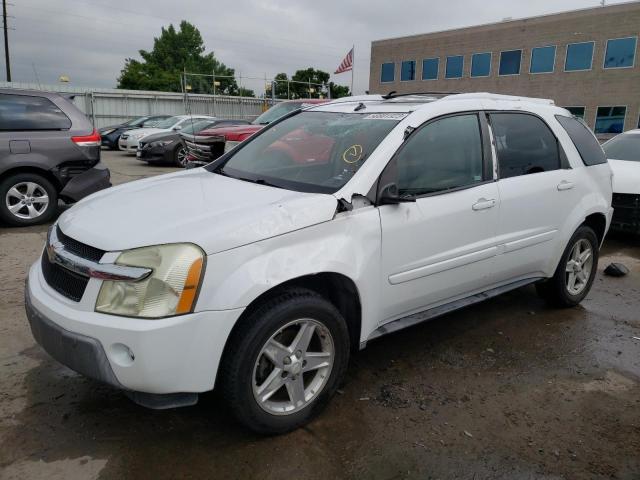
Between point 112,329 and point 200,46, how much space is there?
83.6m

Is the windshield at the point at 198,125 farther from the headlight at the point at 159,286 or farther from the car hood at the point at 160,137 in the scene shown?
the headlight at the point at 159,286

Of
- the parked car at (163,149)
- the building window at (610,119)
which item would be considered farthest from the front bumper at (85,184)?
the building window at (610,119)

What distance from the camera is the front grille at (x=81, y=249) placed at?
242cm

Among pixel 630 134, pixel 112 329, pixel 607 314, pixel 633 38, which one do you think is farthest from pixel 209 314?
pixel 633 38

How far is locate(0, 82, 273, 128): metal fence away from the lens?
25.3m

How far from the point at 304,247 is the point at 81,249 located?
1.08 metres

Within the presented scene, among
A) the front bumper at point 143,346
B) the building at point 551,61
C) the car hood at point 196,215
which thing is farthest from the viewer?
the building at point 551,61

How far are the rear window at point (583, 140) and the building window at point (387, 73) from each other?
41.5 meters

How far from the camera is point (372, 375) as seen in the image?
10.9ft

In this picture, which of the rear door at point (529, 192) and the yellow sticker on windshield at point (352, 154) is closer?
the yellow sticker on windshield at point (352, 154)

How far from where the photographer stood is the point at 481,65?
125ft

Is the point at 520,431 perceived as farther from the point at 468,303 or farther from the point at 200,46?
the point at 200,46

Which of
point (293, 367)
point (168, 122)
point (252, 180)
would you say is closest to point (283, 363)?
point (293, 367)

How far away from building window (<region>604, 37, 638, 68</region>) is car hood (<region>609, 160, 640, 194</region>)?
29.1 meters
